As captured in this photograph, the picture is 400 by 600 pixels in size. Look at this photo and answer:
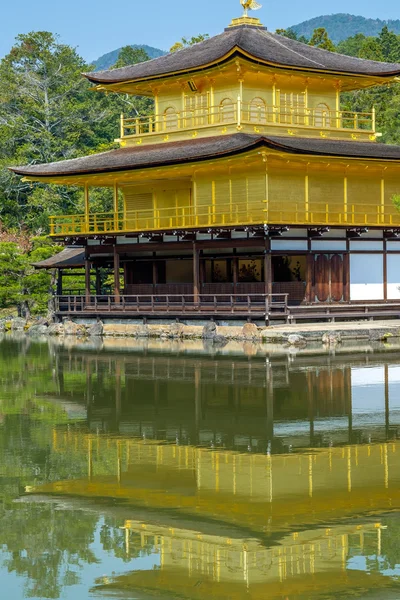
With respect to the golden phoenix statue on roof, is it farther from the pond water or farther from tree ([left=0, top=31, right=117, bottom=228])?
the pond water

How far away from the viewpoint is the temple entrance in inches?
1817

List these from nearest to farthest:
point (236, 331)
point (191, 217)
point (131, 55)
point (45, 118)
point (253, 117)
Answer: point (236, 331) < point (191, 217) < point (253, 117) < point (45, 118) < point (131, 55)

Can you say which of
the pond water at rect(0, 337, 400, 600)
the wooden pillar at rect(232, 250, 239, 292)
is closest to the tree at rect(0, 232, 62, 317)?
the wooden pillar at rect(232, 250, 239, 292)

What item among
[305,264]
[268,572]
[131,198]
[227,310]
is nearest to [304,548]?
[268,572]

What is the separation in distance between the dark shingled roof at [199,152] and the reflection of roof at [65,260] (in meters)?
4.67

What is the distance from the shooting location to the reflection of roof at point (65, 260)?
53438mm

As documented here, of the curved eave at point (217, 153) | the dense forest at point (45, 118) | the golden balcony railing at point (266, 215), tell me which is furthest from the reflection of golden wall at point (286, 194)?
the dense forest at point (45, 118)

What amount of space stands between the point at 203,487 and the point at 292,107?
1424 inches

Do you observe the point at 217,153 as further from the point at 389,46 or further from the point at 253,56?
the point at 389,46

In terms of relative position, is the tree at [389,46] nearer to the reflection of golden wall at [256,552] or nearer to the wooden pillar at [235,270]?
the wooden pillar at [235,270]

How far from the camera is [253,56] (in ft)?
154

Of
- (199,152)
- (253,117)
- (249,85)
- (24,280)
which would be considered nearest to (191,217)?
(199,152)

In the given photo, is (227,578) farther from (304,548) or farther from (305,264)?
(305,264)

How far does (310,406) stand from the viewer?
2328cm
